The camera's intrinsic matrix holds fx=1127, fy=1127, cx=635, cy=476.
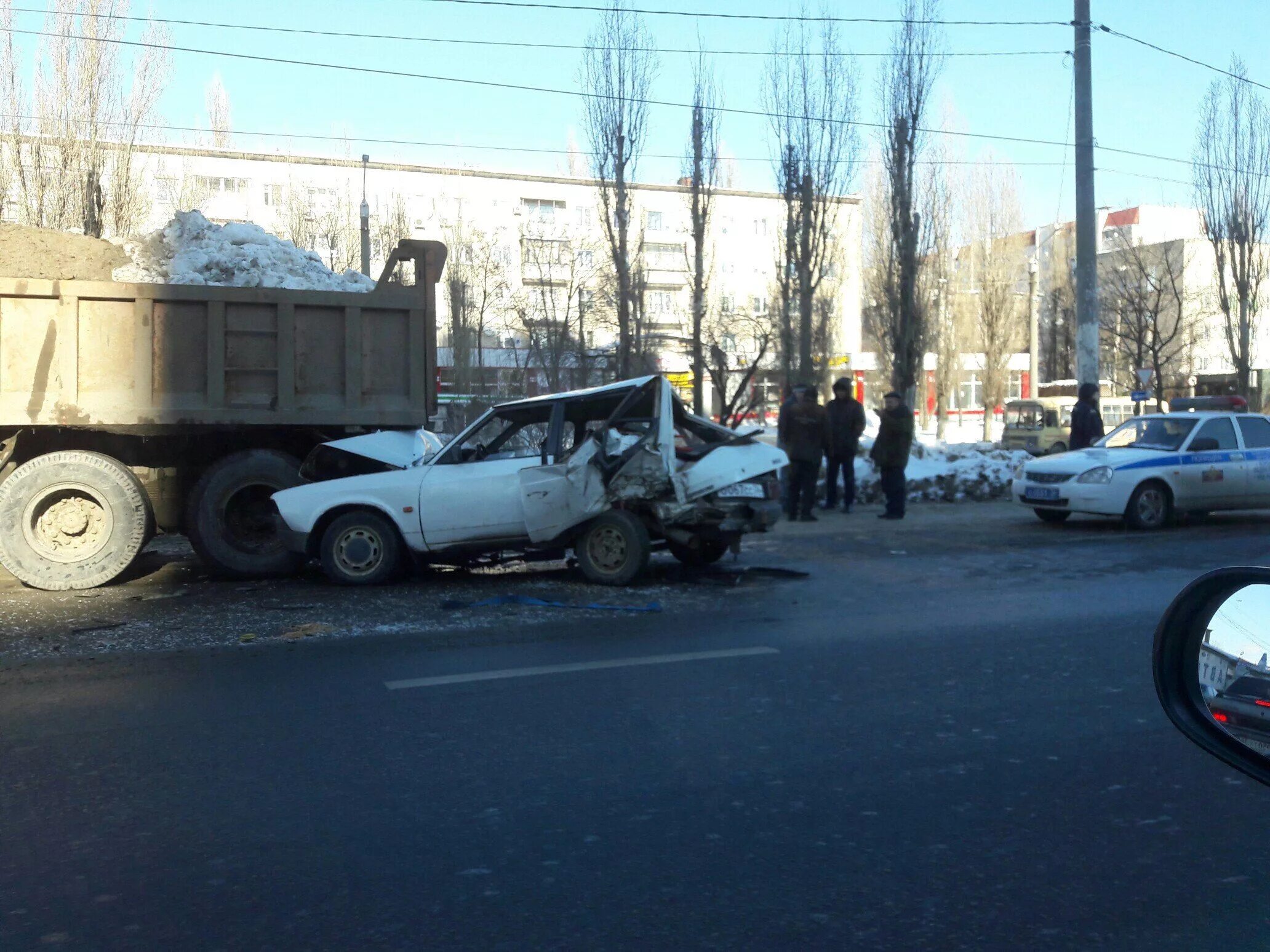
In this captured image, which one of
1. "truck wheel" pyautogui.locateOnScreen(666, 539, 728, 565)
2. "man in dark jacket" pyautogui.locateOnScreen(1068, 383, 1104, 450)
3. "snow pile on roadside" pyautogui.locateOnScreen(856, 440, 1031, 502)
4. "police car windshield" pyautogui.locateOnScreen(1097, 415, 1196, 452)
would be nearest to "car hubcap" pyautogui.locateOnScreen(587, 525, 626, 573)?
"truck wheel" pyautogui.locateOnScreen(666, 539, 728, 565)

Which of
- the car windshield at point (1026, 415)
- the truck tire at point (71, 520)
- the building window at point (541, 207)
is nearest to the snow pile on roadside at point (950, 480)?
the truck tire at point (71, 520)

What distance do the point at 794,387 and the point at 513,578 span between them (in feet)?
17.2

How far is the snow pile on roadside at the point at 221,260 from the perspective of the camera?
34.2ft

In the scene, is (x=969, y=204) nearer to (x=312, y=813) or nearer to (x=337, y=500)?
(x=337, y=500)

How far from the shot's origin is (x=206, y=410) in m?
9.73

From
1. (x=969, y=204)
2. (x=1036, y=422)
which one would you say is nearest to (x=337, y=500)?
(x=1036, y=422)

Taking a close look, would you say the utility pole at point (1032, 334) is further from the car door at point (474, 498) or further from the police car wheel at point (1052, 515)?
the car door at point (474, 498)

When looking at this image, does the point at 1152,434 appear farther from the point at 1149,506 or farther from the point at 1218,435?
the point at 1149,506

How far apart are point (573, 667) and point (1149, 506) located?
934 cm

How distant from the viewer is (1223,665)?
1964mm

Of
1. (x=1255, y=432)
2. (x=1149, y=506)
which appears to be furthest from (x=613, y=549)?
(x=1255, y=432)

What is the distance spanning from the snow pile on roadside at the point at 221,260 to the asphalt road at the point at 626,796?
4611 mm

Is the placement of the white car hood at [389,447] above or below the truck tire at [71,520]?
above

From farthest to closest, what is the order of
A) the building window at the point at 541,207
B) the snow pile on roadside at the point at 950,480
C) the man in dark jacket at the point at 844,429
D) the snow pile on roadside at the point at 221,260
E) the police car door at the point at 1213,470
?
the building window at the point at 541,207
the snow pile on roadside at the point at 950,480
the man in dark jacket at the point at 844,429
the police car door at the point at 1213,470
the snow pile on roadside at the point at 221,260
